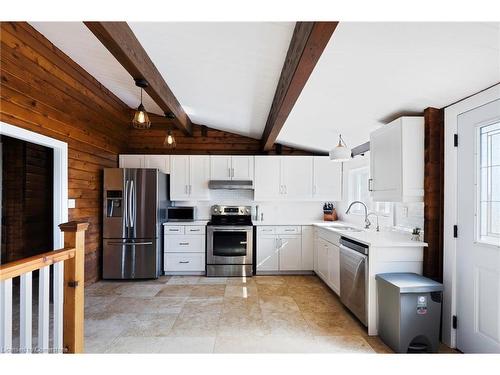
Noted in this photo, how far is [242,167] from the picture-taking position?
4.88m

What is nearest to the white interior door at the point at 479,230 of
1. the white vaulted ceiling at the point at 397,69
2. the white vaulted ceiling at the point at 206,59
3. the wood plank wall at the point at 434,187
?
the wood plank wall at the point at 434,187

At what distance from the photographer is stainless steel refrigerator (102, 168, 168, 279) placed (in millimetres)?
4164

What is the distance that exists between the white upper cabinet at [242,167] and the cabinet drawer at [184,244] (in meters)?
1.27

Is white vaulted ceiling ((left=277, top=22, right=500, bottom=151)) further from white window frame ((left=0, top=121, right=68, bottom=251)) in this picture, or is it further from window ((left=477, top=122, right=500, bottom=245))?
white window frame ((left=0, top=121, right=68, bottom=251))

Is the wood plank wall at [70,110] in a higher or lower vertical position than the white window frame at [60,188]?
higher

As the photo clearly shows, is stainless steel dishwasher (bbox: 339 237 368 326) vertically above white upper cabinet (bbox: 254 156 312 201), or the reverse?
white upper cabinet (bbox: 254 156 312 201)

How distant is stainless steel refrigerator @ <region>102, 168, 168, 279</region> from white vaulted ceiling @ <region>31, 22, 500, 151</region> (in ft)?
4.59

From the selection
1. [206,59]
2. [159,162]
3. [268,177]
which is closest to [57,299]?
[206,59]

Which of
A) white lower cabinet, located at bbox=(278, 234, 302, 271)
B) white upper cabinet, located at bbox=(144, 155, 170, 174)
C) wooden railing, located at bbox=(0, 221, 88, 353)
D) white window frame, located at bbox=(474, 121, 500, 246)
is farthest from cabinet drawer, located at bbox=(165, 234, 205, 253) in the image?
white window frame, located at bbox=(474, 121, 500, 246)

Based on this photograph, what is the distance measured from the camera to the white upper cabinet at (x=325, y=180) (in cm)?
→ 491

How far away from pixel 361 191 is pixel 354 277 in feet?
6.42

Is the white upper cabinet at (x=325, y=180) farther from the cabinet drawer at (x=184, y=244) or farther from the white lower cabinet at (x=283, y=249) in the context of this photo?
the cabinet drawer at (x=184, y=244)
